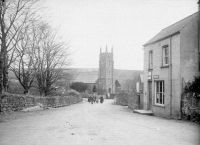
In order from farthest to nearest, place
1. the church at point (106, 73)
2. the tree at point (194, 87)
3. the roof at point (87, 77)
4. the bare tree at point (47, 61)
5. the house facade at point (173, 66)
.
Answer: the roof at point (87, 77)
the church at point (106, 73)
the bare tree at point (47, 61)
the house facade at point (173, 66)
the tree at point (194, 87)

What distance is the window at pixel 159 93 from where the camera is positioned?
17.8m

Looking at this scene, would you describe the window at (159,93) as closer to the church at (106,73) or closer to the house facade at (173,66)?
the house facade at (173,66)

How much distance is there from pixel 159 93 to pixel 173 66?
3029 millimetres

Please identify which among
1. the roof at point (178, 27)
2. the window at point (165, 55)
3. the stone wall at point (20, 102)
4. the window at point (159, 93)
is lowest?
the stone wall at point (20, 102)

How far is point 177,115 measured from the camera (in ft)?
51.1

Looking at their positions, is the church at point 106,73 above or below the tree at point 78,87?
above

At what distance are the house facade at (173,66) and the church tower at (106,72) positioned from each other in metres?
73.0

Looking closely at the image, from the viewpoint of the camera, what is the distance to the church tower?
9240 centimetres

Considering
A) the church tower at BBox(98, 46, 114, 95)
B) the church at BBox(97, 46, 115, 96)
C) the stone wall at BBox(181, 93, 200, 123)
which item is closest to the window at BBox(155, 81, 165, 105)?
the stone wall at BBox(181, 93, 200, 123)

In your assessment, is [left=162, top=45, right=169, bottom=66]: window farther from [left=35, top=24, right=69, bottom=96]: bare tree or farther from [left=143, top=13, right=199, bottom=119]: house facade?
[left=35, top=24, right=69, bottom=96]: bare tree

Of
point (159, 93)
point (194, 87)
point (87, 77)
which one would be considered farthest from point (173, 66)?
point (87, 77)

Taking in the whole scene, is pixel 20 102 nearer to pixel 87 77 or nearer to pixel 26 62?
→ pixel 26 62

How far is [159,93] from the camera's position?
60.4ft

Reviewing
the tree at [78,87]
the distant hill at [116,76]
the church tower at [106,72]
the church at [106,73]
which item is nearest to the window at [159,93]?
the tree at [78,87]
